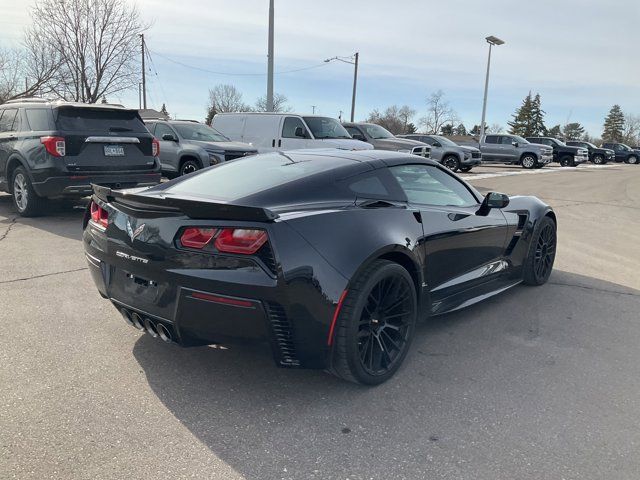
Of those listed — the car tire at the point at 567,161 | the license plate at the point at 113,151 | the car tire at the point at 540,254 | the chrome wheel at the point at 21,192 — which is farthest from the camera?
the car tire at the point at 567,161

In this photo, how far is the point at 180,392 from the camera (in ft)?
10.2

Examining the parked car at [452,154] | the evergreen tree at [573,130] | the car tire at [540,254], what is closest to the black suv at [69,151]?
the car tire at [540,254]

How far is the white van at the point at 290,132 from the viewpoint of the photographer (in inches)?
529

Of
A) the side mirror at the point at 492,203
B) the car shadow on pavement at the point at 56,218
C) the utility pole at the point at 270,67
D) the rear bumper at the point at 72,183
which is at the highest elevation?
the utility pole at the point at 270,67

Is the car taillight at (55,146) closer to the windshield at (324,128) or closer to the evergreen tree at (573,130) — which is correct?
the windshield at (324,128)

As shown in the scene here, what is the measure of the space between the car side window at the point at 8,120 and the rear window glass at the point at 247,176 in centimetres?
616

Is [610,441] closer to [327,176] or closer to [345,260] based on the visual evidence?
[345,260]

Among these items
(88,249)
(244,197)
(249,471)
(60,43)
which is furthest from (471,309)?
(60,43)

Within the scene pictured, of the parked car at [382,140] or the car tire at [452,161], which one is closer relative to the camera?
the parked car at [382,140]

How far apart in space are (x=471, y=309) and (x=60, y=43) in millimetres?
23067

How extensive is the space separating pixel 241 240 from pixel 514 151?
2877 cm

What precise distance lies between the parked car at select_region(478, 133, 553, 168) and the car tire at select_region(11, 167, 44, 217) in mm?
25680

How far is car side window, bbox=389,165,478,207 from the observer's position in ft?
12.8

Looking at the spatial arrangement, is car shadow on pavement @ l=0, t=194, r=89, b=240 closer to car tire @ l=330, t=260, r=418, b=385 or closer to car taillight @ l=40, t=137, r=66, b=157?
car taillight @ l=40, t=137, r=66, b=157
